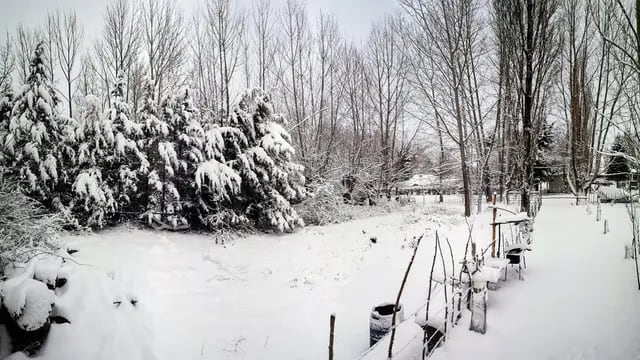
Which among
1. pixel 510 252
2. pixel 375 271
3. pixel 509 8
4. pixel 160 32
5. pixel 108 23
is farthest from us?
pixel 160 32

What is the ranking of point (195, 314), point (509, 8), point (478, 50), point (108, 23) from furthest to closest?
point (478, 50) < point (509, 8) < point (108, 23) < point (195, 314)

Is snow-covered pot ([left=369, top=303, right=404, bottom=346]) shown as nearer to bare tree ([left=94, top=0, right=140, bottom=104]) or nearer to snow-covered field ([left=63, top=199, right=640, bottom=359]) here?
snow-covered field ([left=63, top=199, right=640, bottom=359])

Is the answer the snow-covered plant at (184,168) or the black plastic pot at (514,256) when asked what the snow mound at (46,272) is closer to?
the snow-covered plant at (184,168)

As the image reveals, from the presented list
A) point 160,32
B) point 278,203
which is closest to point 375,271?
point 278,203

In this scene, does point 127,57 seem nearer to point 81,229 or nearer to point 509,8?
point 81,229

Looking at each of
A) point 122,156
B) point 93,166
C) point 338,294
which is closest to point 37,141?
point 93,166

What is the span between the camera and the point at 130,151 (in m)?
7.88

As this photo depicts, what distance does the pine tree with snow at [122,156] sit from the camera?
24.8 feet

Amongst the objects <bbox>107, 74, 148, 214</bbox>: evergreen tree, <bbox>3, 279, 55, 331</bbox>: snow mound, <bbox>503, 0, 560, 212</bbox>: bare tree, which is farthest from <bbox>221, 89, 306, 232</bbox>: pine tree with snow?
<bbox>503, 0, 560, 212</bbox>: bare tree

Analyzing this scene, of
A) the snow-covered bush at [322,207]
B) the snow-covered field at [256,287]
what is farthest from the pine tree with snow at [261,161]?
the snow-covered bush at [322,207]

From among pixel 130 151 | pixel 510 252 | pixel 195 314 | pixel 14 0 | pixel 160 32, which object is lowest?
pixel 195 314

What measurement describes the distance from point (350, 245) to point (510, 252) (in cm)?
438

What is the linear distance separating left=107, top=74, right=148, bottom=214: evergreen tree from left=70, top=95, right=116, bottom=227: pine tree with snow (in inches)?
5.4

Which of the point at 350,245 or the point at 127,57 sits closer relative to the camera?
the point at 350,245
